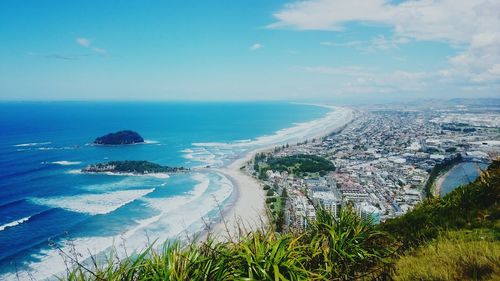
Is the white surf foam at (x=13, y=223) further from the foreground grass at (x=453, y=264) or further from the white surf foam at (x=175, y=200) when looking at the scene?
the foreground grass at (x=453, y=264)

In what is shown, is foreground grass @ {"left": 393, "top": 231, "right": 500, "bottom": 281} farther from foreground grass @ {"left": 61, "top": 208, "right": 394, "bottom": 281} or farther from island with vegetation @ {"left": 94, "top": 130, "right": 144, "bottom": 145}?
island with vegetation @ {"left": 94, "top": 130, "right": 144, "bottom": 145}

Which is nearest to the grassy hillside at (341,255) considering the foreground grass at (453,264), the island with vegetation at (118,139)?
the foreground grass at (453,264)

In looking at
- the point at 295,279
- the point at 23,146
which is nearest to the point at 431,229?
the point at 295,279

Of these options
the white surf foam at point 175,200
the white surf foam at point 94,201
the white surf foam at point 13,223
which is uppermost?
the white surf foam at point 13,223

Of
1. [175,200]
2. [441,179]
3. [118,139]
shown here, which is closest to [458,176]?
[441,179]

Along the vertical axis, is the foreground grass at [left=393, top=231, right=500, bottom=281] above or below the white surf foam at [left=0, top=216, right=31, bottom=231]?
above

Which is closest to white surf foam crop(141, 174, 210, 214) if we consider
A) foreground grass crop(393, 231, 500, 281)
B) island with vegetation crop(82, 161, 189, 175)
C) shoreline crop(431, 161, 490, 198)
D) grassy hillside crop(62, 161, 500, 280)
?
island with vegetation crop(82, 161, 189, 175)
